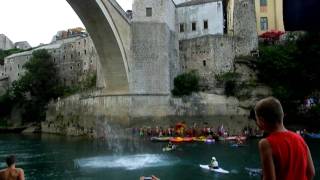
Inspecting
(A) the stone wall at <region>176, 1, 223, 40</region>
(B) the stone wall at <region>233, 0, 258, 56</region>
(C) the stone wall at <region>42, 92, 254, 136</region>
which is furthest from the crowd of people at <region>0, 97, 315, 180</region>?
(A) the stone wall at <region>176, 1, 223, 40</region>

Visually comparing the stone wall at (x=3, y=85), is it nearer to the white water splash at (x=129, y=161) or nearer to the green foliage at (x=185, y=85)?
the green foliage at (x=185, y=85)

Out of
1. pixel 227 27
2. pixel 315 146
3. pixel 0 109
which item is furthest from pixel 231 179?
pixel 0 109

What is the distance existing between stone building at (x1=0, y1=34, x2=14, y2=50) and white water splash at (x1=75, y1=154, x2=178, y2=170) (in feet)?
213

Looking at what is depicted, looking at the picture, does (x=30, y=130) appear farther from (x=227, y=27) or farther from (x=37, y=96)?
(x=227, y=27)

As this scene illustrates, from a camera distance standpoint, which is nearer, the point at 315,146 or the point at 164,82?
the point at 315,146

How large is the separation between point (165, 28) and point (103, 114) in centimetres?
795

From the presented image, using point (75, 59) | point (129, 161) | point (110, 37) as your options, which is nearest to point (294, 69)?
point (110, 37)

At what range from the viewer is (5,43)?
85688 mm

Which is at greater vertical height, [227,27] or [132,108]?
[227,27]

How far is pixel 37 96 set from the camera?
1858 inches

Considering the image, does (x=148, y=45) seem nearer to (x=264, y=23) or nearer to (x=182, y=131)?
(x=182, y=131)

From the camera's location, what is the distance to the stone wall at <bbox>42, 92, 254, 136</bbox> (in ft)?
115

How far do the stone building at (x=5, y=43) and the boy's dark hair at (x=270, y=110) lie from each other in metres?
86.1

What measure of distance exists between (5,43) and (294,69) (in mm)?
62953
